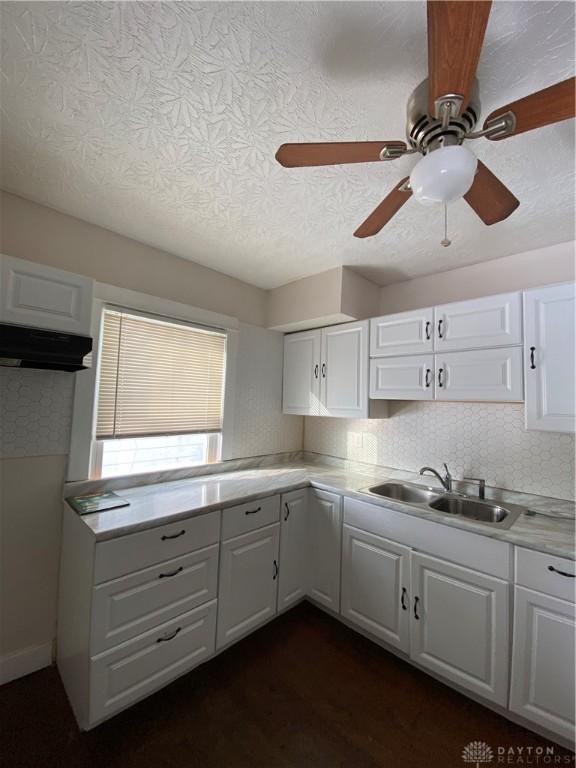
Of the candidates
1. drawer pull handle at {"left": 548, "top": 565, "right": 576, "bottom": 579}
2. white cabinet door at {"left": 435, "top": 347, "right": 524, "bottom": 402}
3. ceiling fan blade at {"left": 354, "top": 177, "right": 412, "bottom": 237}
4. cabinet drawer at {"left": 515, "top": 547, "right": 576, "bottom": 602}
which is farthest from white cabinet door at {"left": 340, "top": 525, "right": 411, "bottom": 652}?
ceiling fan blade at {"left": 354, "top": 177, "right": 412, "bottom": 237}

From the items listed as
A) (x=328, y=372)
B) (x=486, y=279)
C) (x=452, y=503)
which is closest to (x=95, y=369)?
(x=328, y=372)

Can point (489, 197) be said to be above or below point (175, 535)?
above

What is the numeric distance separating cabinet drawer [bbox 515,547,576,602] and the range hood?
2.32m

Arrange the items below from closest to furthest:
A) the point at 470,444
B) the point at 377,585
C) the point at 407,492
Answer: the point at 377,585 < the point at 470,444 < the point at 407,492

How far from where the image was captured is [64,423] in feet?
6.00

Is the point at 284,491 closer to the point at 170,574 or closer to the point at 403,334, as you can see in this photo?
the point at 170,574

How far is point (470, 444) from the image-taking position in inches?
87.7

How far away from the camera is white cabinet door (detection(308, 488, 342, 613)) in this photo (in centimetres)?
219

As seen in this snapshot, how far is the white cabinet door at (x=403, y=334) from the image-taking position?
7.09ft

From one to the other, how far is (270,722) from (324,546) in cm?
94

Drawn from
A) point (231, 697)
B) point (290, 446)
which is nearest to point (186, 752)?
point (231, 697)

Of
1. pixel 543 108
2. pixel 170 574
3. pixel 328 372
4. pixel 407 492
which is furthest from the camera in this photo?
pixel 328 372

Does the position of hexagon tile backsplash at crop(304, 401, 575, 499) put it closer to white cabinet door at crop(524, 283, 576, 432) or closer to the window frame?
white cabinet door at crop(524, 283, 576, 432)

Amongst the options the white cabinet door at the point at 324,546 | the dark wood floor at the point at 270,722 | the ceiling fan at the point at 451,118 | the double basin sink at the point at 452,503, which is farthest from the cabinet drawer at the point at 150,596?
the ceiling fan at the point at 451,118
